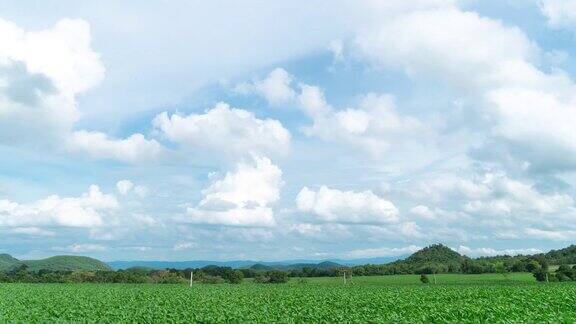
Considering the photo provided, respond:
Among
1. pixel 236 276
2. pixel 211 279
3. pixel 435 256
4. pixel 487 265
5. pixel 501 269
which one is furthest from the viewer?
pixel 435 256

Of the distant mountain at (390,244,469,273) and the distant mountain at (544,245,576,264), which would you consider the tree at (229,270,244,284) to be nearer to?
the distant mountain at (390,244,469,273)

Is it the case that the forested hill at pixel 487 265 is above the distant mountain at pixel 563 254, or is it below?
below

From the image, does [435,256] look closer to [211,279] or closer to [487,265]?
[487,265]

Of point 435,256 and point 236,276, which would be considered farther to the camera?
point 435,256

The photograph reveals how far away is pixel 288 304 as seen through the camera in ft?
104

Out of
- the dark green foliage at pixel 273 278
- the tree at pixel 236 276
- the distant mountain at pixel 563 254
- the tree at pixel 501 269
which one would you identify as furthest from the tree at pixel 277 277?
the distant mountain at pixel 563 254

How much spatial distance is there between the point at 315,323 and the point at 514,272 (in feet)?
294

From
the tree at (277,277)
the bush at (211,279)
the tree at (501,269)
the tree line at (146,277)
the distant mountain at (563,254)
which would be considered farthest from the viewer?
the distant mountain at (563,254)

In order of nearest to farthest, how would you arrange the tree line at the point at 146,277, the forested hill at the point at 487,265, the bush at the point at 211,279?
the tree line at the point at 146,277 < the bush at the point at 211,279 < the forested hill at the point at 487,265

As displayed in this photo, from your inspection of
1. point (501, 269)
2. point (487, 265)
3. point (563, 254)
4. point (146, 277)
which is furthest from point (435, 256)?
point (146, 277)

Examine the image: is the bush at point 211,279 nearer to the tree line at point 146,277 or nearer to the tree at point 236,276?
the tree line at point 146,277

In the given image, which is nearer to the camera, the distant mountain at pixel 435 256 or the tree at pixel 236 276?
the tree at pixel 236 276

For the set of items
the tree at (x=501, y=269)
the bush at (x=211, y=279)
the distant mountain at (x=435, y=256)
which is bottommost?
the bush at (x=211, y=279)

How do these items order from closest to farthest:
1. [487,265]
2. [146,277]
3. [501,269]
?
1. [146,277]
2. [501,269]
3. [487,265]
